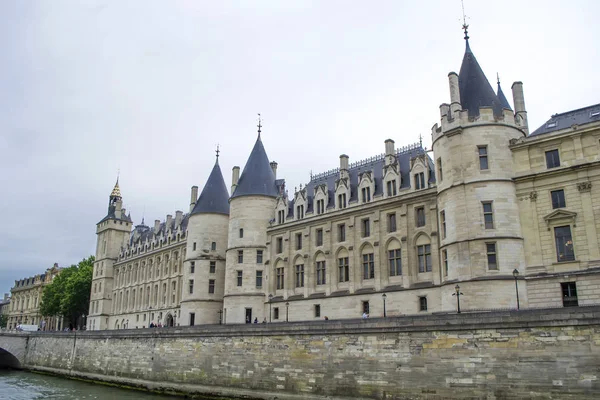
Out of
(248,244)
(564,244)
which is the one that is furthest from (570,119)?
(248,244)

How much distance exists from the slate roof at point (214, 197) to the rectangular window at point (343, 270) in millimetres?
16790

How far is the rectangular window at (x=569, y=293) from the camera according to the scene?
27.3m

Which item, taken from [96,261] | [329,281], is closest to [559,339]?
[329,281]

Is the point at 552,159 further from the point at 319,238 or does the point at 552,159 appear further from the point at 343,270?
the point at 319,238

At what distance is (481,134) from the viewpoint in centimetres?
3102

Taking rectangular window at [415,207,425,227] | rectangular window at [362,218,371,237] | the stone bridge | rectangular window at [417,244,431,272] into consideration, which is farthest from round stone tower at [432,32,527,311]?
the stone bridge

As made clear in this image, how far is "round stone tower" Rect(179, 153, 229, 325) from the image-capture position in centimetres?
5122

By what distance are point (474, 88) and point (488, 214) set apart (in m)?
8.48

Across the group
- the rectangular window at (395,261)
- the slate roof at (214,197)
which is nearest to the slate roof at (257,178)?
the slate roof at (214,197)

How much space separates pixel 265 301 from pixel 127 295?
34508 millimetres

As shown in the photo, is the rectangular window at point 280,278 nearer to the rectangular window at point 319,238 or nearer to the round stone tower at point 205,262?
the rectangular window at point 319,238

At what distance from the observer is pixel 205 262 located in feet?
171

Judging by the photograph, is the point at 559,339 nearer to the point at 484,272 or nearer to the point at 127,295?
the point at 484,272

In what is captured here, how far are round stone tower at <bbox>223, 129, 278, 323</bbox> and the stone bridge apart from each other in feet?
93.3
